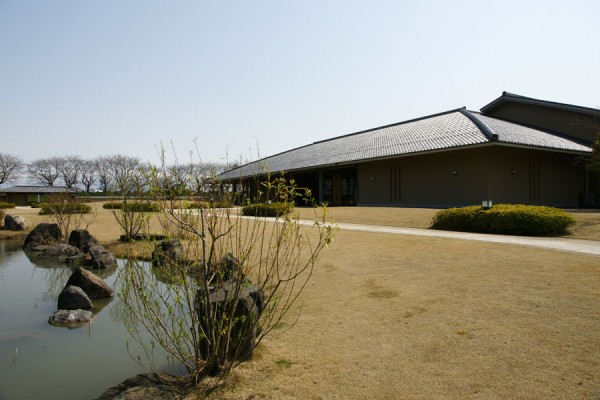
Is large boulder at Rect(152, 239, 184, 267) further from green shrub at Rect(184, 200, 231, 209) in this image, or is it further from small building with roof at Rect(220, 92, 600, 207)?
small building with roof at Rect(220, 92, 600, 207)

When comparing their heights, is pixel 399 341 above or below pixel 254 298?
below

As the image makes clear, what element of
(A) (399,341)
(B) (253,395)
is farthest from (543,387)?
(B) (253,395)

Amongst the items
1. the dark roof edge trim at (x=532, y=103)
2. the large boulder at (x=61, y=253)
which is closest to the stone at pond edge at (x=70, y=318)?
the large boulder at (x=61, y=253)

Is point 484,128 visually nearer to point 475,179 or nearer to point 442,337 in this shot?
point 475,179

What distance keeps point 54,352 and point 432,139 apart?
60.2 ft

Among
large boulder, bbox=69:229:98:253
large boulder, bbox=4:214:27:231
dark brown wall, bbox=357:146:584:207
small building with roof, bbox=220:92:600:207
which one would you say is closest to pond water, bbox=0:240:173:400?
large boulder, bbox=69:229:98:253

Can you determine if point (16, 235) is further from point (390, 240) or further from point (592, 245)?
point (592, 245)

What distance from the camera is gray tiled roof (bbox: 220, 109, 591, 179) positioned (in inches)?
696

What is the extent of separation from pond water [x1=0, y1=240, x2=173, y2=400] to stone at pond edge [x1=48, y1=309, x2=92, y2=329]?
0.34 feet

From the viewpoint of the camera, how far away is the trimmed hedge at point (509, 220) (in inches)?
422

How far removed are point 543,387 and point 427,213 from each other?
12.3 meters

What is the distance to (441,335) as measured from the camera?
4.09 meters

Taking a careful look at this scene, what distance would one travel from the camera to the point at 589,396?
2926 mm

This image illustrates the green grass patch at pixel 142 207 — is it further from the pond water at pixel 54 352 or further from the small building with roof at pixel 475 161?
the small building with roof at pixel 475 161
